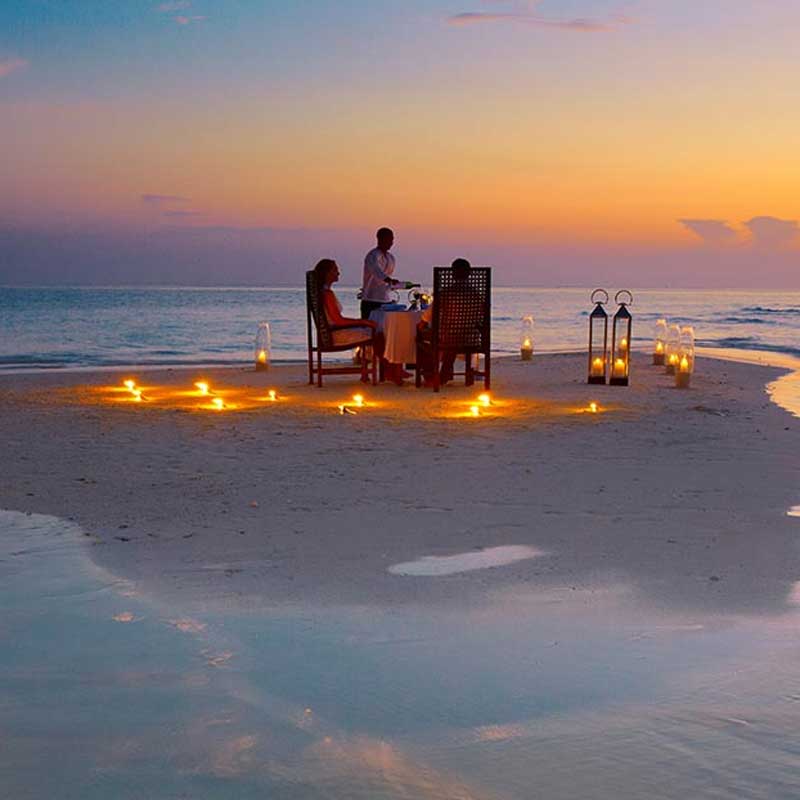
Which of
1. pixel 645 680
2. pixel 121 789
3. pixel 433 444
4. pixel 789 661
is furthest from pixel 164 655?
pixel 433 444

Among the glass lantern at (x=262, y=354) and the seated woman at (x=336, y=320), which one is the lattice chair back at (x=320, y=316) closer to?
the seated woman at (x=336, y=320)

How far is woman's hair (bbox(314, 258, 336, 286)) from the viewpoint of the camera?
10234 millimetres

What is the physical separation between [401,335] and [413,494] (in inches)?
217

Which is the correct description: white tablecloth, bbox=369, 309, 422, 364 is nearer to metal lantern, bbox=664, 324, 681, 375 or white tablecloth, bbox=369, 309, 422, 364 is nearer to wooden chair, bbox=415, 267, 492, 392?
wooden chair, bbox=415, 267, 492, 392

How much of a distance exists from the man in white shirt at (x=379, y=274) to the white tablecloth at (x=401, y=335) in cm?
37

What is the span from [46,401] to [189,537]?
5.69 metres

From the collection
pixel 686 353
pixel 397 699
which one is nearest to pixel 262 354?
pixel 686 353

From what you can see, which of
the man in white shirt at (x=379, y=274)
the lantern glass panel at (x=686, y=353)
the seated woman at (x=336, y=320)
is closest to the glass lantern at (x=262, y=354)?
the man in white shirt at (x=379, y=274)

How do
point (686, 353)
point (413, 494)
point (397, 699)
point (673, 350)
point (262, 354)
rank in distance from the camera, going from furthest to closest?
1. point (262, 354)
2. point (673, 350)
3. point (686, 353)
4. point (413, 494)
5. point (397, 699)

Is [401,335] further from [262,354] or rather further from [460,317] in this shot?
[262,354]

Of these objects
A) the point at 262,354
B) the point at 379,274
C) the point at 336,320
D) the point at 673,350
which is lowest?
the point at 262,354

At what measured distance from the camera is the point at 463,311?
10.1 metres

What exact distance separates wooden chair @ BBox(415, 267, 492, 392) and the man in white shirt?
31.1 inches

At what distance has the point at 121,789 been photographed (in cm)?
207
